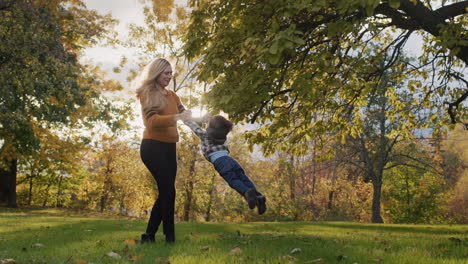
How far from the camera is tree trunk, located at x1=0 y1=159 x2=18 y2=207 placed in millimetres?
25094

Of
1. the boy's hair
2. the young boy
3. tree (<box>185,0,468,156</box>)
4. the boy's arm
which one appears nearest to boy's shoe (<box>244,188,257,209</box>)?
the young boy

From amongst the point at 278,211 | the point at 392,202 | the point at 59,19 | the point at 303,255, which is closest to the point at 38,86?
the point at 59,19

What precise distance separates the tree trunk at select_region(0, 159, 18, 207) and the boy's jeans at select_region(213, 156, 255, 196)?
2427 cm

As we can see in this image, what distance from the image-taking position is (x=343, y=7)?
575 cm

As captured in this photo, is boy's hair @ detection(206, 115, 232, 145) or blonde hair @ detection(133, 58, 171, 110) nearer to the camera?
boy's hair @ detection(206, 115, 232, 145)

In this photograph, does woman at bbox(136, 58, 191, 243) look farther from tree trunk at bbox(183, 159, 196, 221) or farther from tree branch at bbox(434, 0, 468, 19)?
tree trunk at bbox(183, 159, 196, 221)

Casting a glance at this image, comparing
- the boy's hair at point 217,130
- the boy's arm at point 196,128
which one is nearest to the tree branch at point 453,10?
the boy's hair at point 217,130

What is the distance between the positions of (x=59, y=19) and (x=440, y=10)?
1523 centimetres

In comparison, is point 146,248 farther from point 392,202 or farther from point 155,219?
point 392,202

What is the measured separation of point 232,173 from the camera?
15.8 ft

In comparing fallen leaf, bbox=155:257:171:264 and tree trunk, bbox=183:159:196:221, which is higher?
tree trunk, bbox=183:159:196:221

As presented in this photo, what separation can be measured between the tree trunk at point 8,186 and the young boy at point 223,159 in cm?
2399

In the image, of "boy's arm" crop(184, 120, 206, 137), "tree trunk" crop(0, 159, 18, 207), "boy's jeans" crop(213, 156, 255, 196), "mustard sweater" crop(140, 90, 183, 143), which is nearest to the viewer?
"boy's jeans" crop(213, 156, 255, 196)

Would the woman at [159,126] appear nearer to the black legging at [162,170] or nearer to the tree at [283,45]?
the black legging at [162,170]
